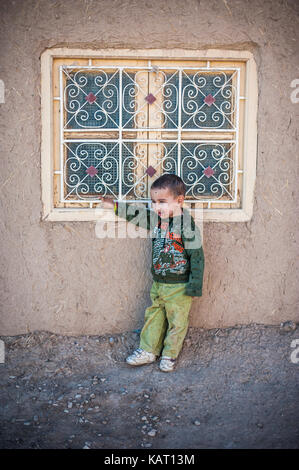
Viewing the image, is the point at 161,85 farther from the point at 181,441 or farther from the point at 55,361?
the point at 181,441

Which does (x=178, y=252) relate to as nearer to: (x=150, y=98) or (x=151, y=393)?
(x=151, y=393)

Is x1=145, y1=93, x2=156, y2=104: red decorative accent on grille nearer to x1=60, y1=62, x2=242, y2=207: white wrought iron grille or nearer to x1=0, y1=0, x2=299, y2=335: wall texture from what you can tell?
x1=60, y1=62, x2=242, y2=207: white wrought iron grille

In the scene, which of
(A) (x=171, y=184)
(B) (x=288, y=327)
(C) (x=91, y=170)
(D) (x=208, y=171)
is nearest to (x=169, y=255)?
(A) (x=171, y=184)

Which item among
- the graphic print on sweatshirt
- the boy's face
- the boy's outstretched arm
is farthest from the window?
the graphic print on sweatshirt

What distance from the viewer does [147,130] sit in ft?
9.13

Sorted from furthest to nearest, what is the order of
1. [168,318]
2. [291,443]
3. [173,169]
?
[173,169]
[168,318]
[291,443]

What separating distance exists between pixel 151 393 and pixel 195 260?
92cm

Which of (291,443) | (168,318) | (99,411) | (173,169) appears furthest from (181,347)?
(173,169)

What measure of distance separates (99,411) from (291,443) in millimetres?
1100

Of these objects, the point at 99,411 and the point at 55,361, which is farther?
the point at 55,361

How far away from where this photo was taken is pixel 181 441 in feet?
6.64

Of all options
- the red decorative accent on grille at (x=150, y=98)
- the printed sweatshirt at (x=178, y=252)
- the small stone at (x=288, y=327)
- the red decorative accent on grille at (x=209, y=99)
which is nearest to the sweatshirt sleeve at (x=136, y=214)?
the printed sweatshirt at (x=178, y=252)

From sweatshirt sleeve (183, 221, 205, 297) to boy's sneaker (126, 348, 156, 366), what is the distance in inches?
21.9

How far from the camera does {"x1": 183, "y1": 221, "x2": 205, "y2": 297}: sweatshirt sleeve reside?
8.27 feet
